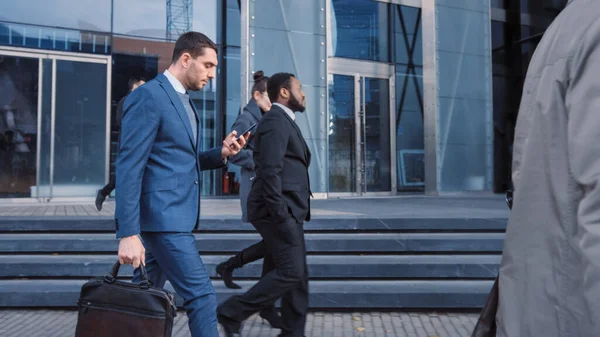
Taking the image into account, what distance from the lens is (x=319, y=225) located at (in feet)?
22.3

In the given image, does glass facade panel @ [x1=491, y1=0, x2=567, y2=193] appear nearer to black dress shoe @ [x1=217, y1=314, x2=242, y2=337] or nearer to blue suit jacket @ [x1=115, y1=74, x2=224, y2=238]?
black dress shoe @ [x1=217, y1=314, x2=242, y2=337]

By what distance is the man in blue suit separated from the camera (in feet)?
8.70

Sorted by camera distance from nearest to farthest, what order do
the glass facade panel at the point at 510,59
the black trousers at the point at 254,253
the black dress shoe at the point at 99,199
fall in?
→ the black trousers at the point at 254,253 < the black dress shoe at the point at 99,199 < the glass facade panel at the point at 510,59

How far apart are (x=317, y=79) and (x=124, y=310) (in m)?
10.3

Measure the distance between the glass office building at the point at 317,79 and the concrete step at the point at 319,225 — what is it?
4.96 metres

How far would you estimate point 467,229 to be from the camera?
6.81m

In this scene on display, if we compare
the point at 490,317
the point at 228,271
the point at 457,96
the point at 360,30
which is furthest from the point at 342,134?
the point at 490,317

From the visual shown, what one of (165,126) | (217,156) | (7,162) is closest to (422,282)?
(217,156)

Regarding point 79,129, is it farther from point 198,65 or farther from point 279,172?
point 198,65

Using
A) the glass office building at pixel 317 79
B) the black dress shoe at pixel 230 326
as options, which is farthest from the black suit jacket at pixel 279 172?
the glass office building at pixel 317 79

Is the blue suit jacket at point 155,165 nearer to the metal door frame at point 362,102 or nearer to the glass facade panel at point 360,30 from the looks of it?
the metal door frame at point 362,102

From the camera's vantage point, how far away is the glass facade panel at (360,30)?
1330 centimetres

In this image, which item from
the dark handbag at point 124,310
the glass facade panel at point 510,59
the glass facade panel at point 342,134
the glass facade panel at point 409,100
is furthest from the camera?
the glass facade panel at point 510,59

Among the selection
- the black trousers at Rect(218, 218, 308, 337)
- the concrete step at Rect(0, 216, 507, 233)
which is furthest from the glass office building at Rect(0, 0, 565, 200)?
the black trousers at Rect(218, 218, 308, 337)
